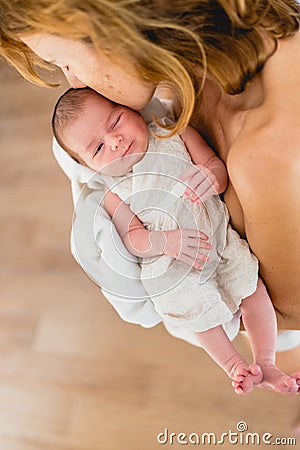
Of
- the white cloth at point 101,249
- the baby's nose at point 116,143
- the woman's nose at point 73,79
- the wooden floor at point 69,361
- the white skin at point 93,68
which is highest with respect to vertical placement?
the white skin at point 93,68

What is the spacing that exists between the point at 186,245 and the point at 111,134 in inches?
6.1

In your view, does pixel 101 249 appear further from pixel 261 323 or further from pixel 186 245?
pixel 261 323

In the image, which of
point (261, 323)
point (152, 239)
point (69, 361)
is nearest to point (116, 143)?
point (152, 239)

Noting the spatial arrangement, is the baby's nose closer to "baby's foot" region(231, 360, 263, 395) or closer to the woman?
the woman

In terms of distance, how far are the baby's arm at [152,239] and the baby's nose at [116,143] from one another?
5 cm

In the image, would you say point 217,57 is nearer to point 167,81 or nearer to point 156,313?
point 167,81

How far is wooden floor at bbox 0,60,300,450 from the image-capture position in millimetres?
1664

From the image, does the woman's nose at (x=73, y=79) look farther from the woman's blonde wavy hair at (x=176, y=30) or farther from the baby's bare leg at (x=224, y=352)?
the baby's bare leg at (x=224, y=352)

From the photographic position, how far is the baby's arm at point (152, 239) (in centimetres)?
81

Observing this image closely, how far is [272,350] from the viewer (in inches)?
35.4

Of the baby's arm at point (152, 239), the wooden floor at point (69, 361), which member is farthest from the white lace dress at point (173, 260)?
the wooden floor at point (69, 361)

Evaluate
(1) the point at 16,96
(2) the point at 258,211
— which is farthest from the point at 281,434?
(1) the point at 16,96

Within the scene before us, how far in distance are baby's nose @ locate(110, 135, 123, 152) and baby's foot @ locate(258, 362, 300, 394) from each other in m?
0.31

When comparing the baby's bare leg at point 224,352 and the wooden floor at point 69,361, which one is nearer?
the baby's bare leg at point 224,352
